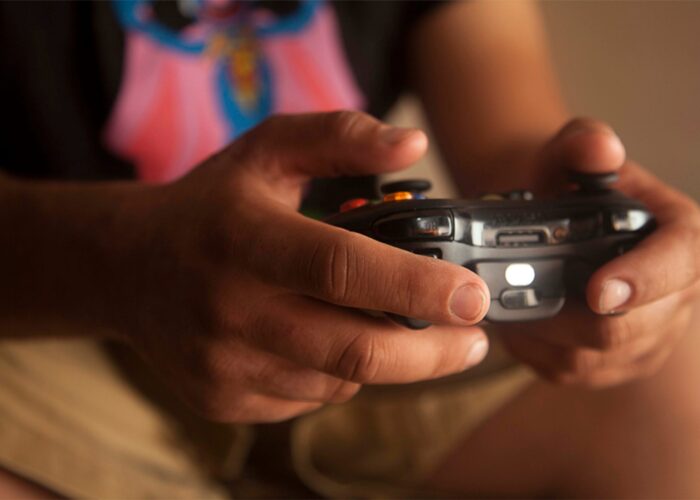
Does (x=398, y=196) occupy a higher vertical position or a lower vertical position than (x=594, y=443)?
higher

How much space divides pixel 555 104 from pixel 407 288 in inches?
14.7

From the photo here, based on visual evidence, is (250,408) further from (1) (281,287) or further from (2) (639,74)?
(2) (639,74)

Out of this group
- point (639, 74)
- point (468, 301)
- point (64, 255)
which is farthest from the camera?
point (639, 74)

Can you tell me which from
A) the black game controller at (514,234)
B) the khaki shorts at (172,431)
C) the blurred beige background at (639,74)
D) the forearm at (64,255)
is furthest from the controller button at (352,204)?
the blurred beige background at (639,74)

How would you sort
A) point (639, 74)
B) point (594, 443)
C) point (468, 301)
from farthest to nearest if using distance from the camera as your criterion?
point (639, 74) < point (594, 443) < point (468, 301)

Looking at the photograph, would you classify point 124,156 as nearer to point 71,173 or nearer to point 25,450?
point 71,173

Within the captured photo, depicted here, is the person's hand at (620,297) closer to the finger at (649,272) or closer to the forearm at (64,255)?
the finger at (649,272)

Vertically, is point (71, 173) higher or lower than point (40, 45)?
lower

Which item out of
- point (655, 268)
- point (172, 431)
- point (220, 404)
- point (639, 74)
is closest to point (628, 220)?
point (655, 268)

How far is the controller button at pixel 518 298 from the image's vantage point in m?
0.37

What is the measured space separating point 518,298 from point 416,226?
0.07 metres

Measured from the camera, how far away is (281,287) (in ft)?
1.12

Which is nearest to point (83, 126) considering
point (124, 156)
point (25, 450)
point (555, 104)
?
point (124, 156)

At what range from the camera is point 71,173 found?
0.63m
